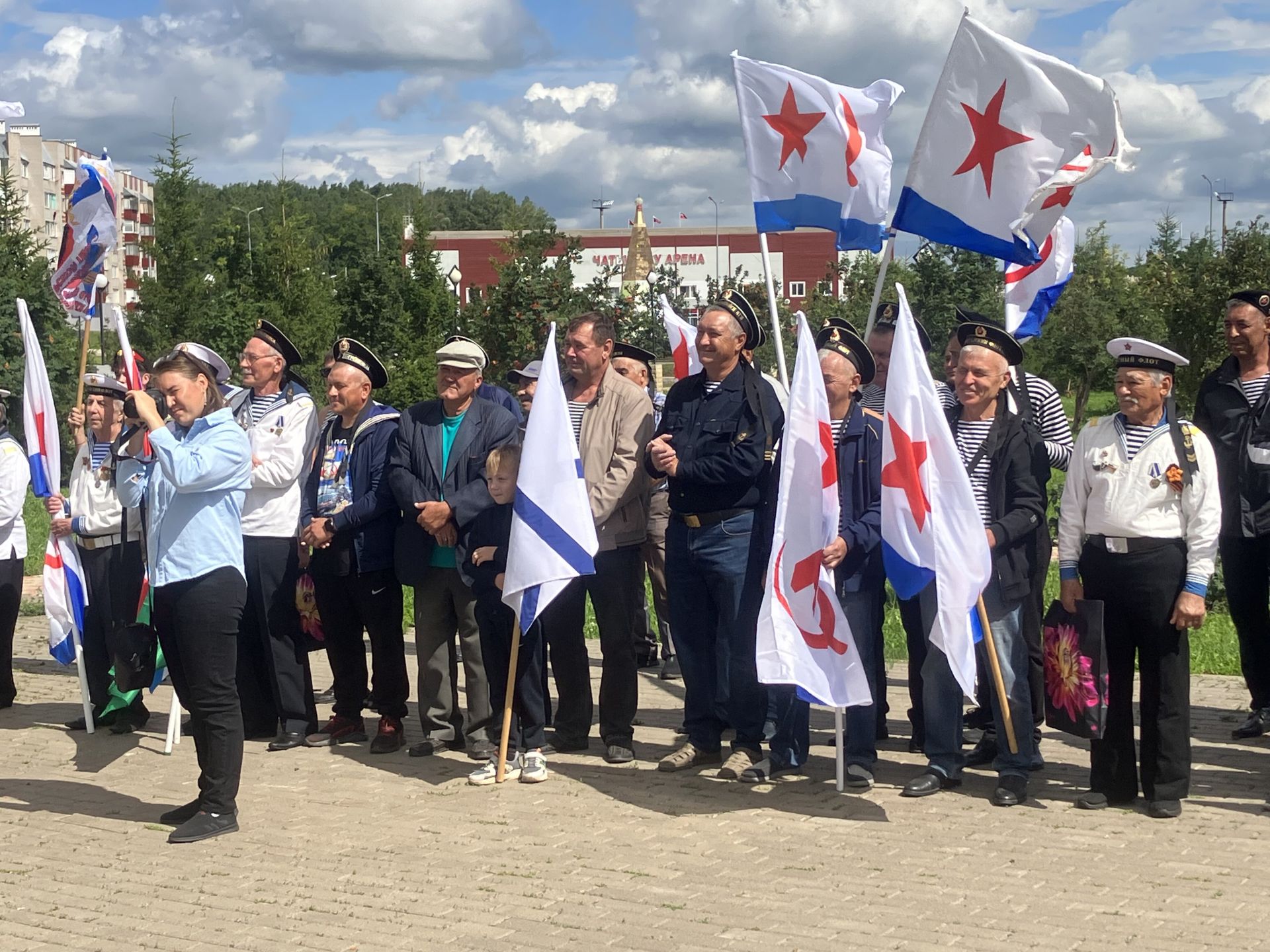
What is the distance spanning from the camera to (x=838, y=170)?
25.2 feet

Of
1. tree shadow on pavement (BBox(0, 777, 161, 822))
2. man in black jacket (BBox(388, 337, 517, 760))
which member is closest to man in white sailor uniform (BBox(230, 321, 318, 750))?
man in black jacket (BBox(388, 337, 517, 760))

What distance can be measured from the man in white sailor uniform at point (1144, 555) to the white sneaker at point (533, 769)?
8.53ft

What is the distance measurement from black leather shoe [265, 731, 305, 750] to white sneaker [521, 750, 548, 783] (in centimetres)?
154

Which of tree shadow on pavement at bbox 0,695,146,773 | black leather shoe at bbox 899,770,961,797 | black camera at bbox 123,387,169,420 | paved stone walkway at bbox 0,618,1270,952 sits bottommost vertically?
tree shadow on pavement at bbox 0,695,146,773

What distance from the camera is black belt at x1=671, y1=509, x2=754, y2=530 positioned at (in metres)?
7.02

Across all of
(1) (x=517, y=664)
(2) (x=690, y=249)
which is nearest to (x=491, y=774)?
(1) (x=517, y=664)

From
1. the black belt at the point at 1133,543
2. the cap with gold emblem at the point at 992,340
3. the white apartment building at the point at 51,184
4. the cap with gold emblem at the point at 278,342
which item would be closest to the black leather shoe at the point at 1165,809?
the black belt at the point at 1133,543

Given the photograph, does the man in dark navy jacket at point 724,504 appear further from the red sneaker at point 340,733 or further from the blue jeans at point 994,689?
the red sneaker at point 340,733

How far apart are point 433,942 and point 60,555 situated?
4.66 meters

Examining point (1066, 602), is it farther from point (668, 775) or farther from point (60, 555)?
point (60, 555)

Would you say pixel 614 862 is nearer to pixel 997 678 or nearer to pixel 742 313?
pixel 997 678

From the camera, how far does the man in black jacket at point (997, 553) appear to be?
665cm

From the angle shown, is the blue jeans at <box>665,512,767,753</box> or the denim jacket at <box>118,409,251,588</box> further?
the blue jeans at <box>665,512,767,753</box>

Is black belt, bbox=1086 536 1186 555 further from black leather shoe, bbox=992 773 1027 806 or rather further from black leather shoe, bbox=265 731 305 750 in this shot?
black leather shoe, bbox=265 731 305 750
